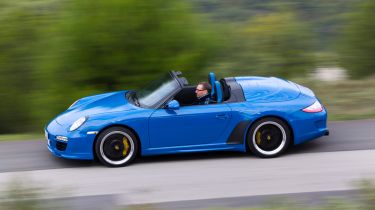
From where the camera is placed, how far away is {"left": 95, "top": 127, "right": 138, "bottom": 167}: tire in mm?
9180

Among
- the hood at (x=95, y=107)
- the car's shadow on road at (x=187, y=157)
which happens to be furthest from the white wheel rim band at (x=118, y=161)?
the hood at (x=95, y=107)

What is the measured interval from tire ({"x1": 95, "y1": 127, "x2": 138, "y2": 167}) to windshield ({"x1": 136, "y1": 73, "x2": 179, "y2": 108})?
57 cm

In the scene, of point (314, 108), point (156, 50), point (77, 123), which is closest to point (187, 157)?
point (77, 123)

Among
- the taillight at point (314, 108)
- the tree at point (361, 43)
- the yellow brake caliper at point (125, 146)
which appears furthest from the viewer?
the tree at point (361, 43)

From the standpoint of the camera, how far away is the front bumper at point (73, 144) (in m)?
9.12

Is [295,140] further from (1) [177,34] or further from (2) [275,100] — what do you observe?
(1) [177,34]

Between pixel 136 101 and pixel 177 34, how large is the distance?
3.51 m

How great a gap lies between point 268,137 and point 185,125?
1.27m

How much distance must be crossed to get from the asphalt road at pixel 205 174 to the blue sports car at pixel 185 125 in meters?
0.24

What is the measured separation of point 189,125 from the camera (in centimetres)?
924

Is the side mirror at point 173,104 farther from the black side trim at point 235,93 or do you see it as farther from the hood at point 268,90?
the hood at point 268,90

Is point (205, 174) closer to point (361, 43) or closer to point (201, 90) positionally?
point (201, 90)

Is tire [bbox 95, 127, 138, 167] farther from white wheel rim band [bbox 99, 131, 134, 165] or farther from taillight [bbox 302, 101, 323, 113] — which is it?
taillight [bbox 302, 101, 323, 113]

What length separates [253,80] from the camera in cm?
1034
